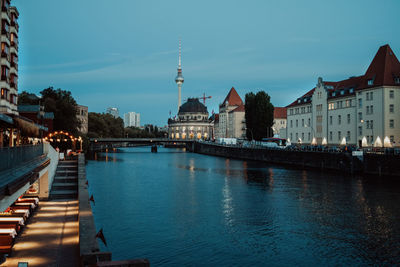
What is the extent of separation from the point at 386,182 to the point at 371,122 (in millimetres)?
27704

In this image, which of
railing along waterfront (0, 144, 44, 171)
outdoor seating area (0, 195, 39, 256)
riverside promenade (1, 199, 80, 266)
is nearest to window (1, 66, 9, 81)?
outdoor seating area (0, 195, 39, 256)

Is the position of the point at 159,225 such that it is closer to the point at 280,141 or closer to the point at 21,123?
the point at 21,123

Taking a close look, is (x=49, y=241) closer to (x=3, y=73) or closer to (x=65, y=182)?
(x=65, y=182)

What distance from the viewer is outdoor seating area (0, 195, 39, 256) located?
16619 mm

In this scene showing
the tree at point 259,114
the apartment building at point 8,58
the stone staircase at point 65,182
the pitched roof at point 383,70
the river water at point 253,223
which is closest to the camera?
the river water at point 253,223

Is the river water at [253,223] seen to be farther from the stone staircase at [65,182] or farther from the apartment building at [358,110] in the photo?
the apartment building at [358,110]

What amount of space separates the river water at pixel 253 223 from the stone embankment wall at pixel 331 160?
590 centimetres

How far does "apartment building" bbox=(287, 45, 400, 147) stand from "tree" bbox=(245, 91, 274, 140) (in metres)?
11.4

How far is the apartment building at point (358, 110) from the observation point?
232ft

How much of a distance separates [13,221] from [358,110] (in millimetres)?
70024

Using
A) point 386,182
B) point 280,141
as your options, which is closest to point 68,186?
point 386,182

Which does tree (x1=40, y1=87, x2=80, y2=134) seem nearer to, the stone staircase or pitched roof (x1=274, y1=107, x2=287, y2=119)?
the stone staircase

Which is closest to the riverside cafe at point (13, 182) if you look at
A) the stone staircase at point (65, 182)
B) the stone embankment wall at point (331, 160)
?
the stone staircase at point (65, 182)

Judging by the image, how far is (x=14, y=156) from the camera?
54.3ft
